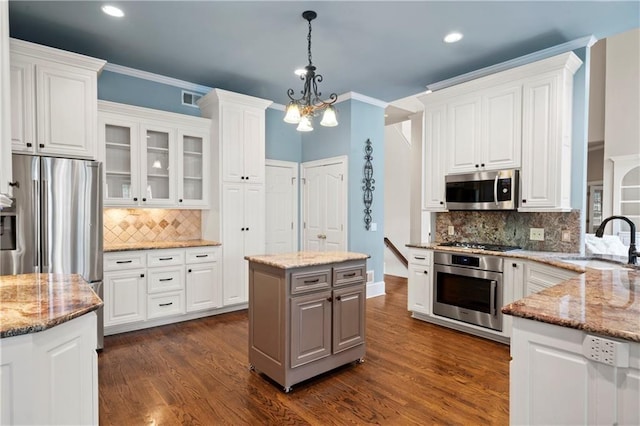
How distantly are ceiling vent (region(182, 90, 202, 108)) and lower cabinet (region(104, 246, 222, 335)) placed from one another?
1981mm

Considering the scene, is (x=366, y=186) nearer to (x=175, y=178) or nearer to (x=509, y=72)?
(x=509, y=72)

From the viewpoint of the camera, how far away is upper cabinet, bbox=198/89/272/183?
441 centimetres

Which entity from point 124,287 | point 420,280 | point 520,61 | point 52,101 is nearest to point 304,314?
point 420,280

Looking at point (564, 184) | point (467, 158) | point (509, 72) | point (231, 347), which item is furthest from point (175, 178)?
point (564, 184)

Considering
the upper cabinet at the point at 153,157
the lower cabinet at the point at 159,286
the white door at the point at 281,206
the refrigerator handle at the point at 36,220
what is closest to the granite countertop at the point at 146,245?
the lower cabinet at the point at 159,286

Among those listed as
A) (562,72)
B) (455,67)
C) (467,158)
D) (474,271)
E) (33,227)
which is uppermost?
(455,67)

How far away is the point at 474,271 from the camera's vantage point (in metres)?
3.64

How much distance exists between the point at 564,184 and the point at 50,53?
16.3 ft

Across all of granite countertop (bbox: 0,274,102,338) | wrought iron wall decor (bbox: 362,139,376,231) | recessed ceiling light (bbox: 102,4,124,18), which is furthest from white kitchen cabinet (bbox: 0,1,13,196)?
wrought iron wall decor (bbox: 362,139,376,231)

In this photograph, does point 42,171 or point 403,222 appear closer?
point 42,171

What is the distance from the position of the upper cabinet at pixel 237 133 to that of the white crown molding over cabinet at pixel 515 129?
2257mm

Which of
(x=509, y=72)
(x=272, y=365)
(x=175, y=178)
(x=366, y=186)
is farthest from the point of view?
(x=366, y=186)

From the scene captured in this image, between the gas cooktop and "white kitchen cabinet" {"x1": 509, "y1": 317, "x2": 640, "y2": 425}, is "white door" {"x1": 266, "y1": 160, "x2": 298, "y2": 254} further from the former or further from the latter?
"white kitchen cabinet" {"x1": 509, "y1": 317, "x2": 640, "y2": 425}

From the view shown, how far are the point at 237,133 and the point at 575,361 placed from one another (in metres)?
4.13
